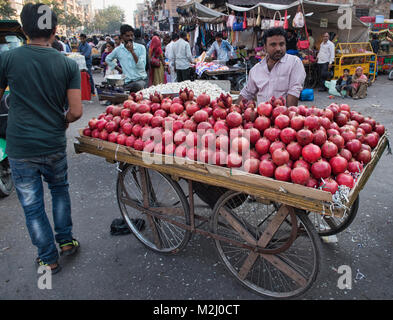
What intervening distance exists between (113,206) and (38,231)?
4.70ft

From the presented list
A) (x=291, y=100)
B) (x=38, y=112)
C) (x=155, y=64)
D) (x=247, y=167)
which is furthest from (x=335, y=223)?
(x=155, y=64)

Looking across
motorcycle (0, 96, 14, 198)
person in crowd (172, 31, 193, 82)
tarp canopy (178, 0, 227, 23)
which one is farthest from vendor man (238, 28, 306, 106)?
tarp canopy (178, 0, 227, 23)

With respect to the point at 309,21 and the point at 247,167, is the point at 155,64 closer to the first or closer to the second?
the point at 247,167

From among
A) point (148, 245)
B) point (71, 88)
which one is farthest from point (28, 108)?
point (148, 245)

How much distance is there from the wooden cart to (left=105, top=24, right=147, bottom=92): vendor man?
11.1 ft

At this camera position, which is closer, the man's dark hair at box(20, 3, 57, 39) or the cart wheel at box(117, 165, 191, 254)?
the man's dark hair at box(20, 3, 57, 39)

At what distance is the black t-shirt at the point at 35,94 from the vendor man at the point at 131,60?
3.65 meters

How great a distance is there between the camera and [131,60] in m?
5.99

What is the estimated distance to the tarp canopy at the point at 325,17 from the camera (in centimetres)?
1152

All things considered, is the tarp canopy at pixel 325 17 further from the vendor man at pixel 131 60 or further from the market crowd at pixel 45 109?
the market crowd at pixel 45 109

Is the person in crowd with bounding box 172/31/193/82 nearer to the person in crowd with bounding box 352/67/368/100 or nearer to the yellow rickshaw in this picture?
the person in crowd with bounding box 352/67/368/100

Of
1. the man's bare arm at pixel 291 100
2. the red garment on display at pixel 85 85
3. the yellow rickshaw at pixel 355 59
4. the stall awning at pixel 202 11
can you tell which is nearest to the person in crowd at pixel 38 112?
the man's bare arm at pixel 291 100

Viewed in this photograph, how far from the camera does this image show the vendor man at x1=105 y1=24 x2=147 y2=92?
581 cm
